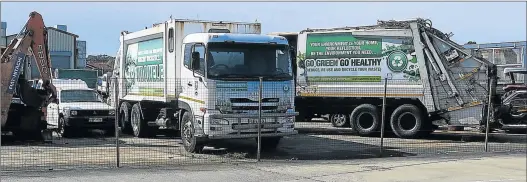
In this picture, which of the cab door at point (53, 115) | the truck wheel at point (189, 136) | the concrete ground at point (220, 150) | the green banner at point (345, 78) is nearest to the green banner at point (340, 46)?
the green banner at point (345, 78)

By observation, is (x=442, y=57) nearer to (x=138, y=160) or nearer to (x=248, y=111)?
(x=248, y=111)

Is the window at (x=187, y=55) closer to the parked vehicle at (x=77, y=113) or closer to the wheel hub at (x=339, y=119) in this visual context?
the parked vehicle at (x=77, y=113)

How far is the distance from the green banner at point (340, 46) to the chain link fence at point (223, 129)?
1046mm

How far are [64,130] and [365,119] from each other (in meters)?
9.04

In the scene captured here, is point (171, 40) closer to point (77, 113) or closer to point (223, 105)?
point (223, 105)

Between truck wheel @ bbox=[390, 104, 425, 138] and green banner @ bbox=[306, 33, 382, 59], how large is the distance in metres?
1.85

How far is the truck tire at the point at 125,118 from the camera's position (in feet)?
60.6

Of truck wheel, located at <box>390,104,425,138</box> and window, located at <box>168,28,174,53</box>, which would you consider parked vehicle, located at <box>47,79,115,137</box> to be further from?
truck wheel, located at <box>390,104,425,138</box>

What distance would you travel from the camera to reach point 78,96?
19.2 metres

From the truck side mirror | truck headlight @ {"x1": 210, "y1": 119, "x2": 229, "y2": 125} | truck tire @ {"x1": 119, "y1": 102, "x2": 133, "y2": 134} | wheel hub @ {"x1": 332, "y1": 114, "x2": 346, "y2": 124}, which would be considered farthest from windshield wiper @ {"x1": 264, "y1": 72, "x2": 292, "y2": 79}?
wheel hub @ {"x1": 332, "y1": 114, "x2": 346, "y2": 124}

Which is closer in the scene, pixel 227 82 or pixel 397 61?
pixel 227 82

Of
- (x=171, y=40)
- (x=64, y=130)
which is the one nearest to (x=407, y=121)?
(x=171, y=40)

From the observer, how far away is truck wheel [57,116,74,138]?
17906mm

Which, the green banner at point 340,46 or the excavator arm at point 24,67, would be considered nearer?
the excavator arm at point 24,67
